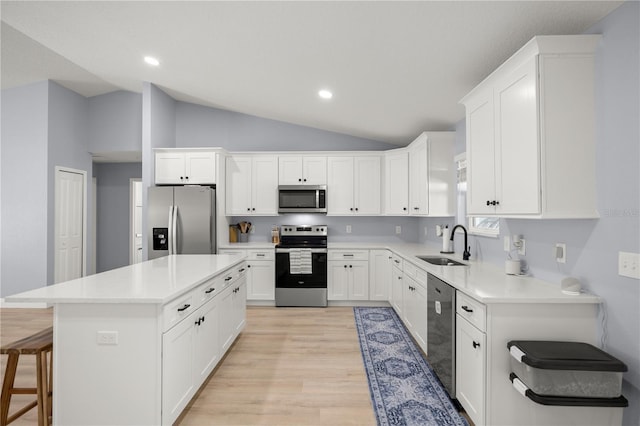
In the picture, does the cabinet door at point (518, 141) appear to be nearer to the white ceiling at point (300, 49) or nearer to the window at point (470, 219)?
the white ceiling at point (300, 49)

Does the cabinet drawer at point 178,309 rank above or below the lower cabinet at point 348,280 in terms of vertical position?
above

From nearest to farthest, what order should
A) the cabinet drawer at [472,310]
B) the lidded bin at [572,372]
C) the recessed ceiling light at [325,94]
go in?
the lidded bin at [572,372] → the cabinet drawer at [472,310] → the recessed ceiling light at [325,94]

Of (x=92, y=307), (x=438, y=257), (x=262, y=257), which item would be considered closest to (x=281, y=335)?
(x=262, y=257)

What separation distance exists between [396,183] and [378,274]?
4.50 ft

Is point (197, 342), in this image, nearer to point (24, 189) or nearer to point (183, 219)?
point (183, 219)

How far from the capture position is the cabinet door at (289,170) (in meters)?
5.07

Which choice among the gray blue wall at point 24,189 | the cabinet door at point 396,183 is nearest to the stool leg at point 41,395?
the gray blue wall at point 24,189

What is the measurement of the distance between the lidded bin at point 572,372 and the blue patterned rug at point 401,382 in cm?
77

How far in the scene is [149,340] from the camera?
1838 millimetres

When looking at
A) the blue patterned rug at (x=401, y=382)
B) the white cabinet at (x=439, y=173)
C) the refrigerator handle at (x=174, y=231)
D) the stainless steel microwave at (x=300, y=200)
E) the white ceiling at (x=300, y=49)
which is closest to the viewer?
the white ceiling at (x=300, y=49)

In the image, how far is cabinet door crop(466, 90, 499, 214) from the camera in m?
2.31

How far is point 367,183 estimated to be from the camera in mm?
5074

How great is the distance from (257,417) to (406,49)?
289 centimetres

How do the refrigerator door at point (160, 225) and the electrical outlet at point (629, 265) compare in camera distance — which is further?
the refrigerator door at point (160, 225)
